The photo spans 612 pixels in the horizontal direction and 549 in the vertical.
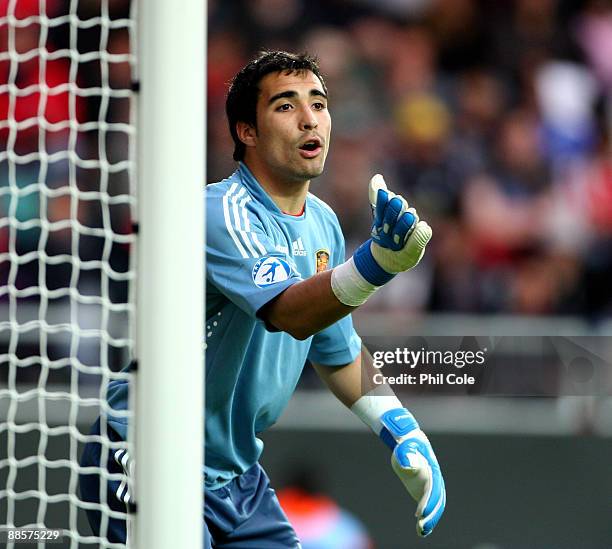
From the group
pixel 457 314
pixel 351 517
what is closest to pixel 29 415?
pixel 351 517

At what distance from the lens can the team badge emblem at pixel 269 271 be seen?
105 inches

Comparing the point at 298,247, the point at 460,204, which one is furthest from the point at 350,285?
the point at 460,204

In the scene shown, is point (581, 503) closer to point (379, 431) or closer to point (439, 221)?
point (439, 221)

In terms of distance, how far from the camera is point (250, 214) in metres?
2.88

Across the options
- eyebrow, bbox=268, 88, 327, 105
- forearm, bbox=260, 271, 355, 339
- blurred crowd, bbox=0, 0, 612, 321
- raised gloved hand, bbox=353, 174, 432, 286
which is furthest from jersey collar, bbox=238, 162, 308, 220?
blurred crowd, bbox=0, 0, 612, 321

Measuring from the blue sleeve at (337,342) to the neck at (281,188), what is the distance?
0.21 meters

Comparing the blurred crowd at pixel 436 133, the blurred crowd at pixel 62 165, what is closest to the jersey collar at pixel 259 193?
the blurred crowd at pixel 62 165

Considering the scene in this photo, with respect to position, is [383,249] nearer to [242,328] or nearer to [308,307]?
[308,307]

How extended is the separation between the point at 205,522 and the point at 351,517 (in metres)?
2.45

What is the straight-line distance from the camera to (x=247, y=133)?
10.4 feet
